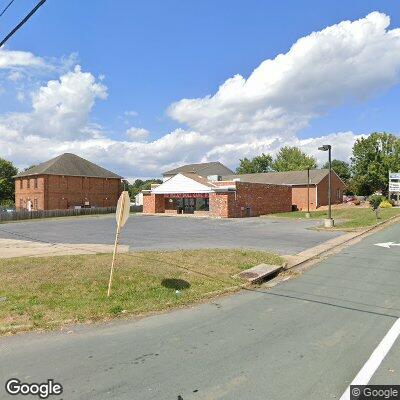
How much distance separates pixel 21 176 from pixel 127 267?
56170mm

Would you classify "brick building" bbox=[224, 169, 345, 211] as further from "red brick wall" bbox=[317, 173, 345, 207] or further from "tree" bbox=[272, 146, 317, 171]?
"tree" bbox=[272, 146, 317, 171]

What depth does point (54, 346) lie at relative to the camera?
6.63 m

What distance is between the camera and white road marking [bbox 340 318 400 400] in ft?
16.6

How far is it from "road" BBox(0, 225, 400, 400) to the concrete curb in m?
4.94

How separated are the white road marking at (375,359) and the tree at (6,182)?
87.9 metres

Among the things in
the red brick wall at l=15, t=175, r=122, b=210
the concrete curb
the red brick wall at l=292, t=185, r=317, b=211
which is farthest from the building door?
the concrete curb

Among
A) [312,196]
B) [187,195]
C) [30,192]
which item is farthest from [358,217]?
[30,192]

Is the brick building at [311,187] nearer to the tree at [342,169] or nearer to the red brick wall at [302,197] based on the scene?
the red brick wall at [302,197]

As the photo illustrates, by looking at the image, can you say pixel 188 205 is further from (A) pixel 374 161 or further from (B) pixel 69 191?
(A) pixel 374 161

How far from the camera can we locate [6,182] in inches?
3342

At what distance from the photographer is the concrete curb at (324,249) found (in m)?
14.8

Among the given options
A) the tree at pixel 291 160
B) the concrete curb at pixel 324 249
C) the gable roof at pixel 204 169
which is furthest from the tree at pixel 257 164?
the concrete curb at pixel 324 249

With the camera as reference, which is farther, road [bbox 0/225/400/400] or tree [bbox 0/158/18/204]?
tree [bbox 0/158/18/204]

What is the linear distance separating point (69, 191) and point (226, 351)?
56.2m
